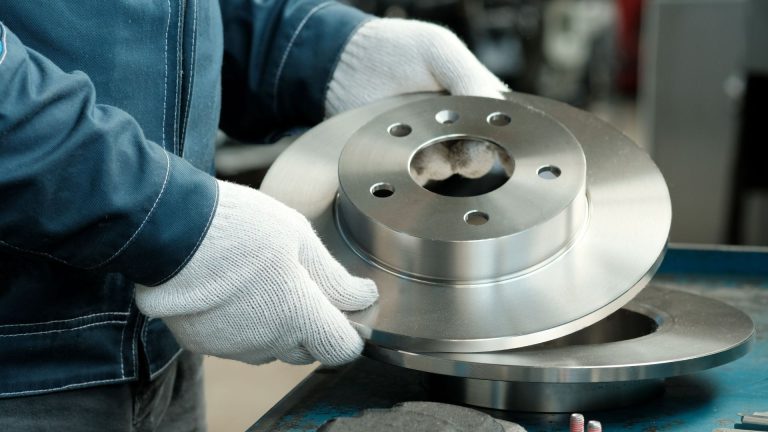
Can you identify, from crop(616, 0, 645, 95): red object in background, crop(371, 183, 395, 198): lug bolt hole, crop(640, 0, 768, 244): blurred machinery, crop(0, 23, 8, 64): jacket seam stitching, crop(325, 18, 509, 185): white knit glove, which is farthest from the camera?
crop(616, 0, 645, 95): red object in background

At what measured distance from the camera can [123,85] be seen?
2.72 feet

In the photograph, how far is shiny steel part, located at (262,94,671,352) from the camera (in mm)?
725

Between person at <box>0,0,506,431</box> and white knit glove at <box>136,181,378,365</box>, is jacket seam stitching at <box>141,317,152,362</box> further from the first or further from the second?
white knit glove at <box>136,181,378,365</box>

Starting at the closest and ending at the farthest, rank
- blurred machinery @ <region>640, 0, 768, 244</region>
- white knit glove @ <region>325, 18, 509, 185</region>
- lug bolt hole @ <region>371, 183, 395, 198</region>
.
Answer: lug bolt hole @ <region>371, 183, 395, 198</region>
white knit glove @ <region>325, 18, 509, 185</region>
blurred machinery @ <region>640, 0, 768, 244</region>

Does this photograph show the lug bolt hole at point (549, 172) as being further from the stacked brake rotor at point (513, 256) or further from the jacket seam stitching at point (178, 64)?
the jacket seam stitching at point (178, 64)

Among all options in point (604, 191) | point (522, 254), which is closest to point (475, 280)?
point (522, 254)

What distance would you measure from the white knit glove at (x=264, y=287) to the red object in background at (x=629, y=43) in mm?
3984

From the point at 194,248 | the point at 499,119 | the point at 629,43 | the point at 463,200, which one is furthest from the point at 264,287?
the point at 629,43

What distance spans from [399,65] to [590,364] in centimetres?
42

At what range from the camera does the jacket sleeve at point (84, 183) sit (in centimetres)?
68

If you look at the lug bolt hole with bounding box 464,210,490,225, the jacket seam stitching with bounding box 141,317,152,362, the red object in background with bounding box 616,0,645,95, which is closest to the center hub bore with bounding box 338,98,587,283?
the lug bolt hole with bounding box 464,210,490,225

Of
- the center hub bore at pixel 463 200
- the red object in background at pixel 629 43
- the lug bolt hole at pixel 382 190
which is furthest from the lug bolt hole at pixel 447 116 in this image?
the red object in background at pixel 629 43

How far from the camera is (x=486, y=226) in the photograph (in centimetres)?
75

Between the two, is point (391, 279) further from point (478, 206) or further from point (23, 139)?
point (23, 139)
